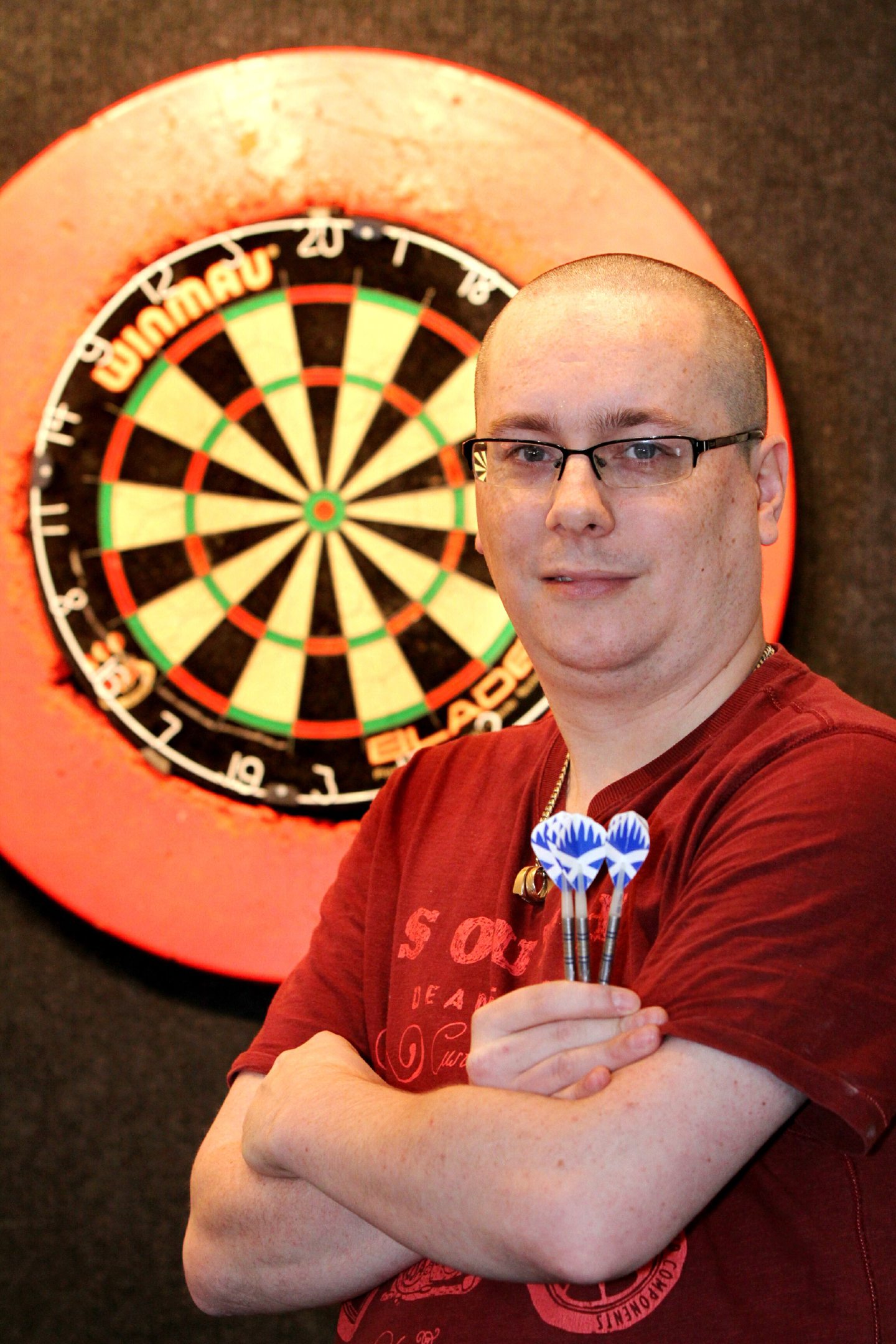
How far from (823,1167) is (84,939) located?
3.94 feet

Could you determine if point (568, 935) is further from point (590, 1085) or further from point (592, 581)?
point (592, 581)

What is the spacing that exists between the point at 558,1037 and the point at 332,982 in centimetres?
41

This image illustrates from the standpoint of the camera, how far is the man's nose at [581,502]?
3.62ft

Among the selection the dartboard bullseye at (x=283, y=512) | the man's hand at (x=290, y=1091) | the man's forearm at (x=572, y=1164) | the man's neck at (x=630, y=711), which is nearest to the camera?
the man's forearm at (x=572, y=1164)

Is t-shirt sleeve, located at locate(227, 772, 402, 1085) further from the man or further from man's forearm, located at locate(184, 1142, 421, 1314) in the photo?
man's forearm, located at locate(184, 1142, 421, 1314)

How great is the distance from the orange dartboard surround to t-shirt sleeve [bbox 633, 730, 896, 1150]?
0.83 m

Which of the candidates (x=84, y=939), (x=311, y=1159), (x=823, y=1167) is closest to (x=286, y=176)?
(x=84, y=939)

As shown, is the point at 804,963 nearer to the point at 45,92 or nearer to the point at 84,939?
the point at 84,939

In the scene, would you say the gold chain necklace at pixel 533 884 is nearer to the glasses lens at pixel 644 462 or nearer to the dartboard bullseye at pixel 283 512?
the glasses lens at pixel 644 462

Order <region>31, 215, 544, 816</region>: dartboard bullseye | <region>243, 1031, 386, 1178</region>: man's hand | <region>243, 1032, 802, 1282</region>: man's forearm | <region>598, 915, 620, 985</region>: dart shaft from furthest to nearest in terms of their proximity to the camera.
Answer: <region>31, 215, 544, 816</region>: dartboard bullseye
<region>243, 1031, 386, 1178</region>: man's hand
<region>598, 915, 620, 985</region>: dart shaft
<region>243, 1032, 802, 1282</region>: man's forearm

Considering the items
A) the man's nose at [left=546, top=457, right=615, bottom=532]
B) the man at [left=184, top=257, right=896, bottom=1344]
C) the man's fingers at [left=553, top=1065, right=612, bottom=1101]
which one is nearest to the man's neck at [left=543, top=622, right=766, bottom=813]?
the man at [left=184, top=257, right=896, bottom=1344]

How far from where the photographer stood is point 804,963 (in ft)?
2.78

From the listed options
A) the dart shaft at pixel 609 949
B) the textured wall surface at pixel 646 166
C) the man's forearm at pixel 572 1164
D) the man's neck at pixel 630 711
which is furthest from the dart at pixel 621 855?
the textured wall surface at pixel 646 166

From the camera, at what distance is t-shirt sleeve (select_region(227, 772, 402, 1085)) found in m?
1.22
